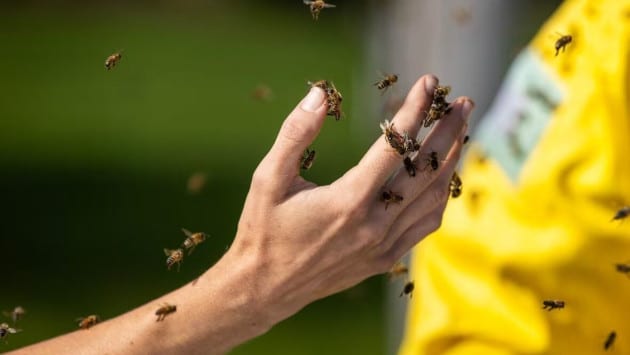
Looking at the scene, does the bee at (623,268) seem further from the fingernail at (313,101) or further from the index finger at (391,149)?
the fingernail at (313,101)

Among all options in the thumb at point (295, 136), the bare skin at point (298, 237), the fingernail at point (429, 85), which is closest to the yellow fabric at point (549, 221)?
the bare skin at point (298, 237)

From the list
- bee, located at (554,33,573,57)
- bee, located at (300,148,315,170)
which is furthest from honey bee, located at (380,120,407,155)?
bee, located at (554,33,573,57)

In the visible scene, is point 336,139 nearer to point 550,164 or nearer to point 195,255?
point 195,255

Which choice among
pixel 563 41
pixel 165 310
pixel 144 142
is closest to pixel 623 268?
pixel 563 41

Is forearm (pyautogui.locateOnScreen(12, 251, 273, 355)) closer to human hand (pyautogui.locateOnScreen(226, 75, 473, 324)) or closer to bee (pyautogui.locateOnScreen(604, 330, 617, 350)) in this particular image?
human hand (pyautogui.locateOnScreen(226, 75, 473, 324))

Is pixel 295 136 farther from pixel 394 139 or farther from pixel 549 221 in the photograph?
pixel 549 221

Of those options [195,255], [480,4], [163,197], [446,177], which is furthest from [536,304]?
[163,197]

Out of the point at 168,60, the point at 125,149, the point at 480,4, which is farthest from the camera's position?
the point at 168,60
